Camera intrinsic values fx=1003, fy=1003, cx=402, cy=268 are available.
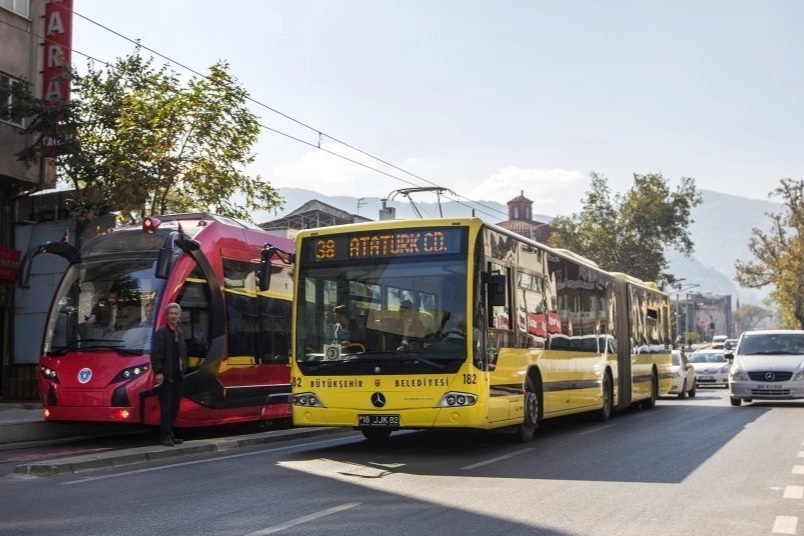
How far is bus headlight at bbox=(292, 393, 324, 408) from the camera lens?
12.3 meters

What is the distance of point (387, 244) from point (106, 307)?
4457mm

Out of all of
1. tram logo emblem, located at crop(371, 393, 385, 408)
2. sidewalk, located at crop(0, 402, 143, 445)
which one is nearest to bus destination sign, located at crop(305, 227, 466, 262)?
tram logo emblem, located at crop(371, 393, 385, 408)

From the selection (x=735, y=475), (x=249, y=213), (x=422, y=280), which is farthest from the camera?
(x=249, y=213)

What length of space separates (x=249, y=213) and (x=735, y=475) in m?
15.3

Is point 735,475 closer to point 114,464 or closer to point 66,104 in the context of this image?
point 114,464

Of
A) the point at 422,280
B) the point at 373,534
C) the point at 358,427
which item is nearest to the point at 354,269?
the point at 422,280

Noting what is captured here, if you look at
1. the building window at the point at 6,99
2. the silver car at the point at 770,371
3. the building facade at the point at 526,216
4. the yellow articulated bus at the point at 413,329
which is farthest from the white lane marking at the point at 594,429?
the building facade at the point at 526,216

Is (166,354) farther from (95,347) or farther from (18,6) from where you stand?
(18,6)

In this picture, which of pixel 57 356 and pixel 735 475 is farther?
pixel 57 356

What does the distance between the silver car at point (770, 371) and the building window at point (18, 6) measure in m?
20.1

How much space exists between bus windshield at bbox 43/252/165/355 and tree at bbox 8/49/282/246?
7.79 metres

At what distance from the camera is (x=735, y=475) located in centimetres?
1041

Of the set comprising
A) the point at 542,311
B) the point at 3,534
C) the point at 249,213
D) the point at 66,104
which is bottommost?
the point at 3,534

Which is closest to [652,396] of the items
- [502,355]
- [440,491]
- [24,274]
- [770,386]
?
[770,386]
